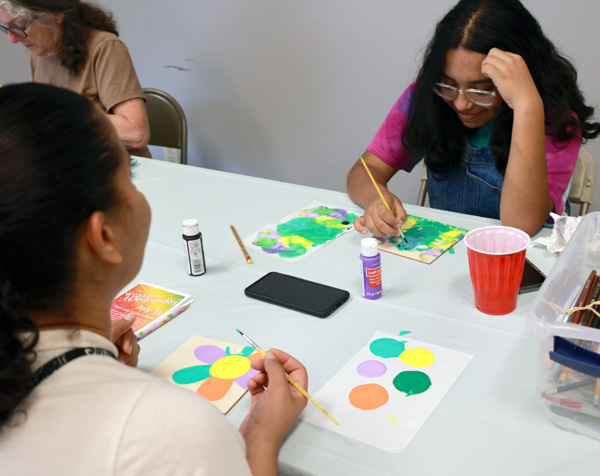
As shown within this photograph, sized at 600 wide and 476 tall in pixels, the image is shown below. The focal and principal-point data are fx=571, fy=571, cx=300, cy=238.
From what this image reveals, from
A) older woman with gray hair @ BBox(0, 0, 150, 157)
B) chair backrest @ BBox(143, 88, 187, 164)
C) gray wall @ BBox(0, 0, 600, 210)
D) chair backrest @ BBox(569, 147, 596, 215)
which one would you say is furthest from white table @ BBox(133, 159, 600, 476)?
gray wall @ BBox(0, 0, 600, 210)

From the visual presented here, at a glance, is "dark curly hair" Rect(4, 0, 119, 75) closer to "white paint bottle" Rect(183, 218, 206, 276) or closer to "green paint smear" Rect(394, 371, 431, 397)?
"white paint bottle" Rect(183, 218, 206, 276)

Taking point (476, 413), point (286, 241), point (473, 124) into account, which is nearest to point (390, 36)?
point (473, 124)

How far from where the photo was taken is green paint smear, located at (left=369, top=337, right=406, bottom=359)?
3.19 feet

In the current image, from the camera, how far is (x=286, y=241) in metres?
1.42

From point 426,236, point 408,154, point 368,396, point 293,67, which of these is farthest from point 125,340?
point 293,67

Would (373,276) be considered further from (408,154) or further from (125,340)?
(408,154)

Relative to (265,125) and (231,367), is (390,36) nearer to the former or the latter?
(265,125)

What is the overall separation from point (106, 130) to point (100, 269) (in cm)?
16

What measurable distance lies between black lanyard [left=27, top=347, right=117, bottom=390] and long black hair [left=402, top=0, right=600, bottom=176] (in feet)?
3.86

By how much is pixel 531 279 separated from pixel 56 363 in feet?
3.03

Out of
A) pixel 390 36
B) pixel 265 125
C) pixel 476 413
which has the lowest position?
pixel 265 125

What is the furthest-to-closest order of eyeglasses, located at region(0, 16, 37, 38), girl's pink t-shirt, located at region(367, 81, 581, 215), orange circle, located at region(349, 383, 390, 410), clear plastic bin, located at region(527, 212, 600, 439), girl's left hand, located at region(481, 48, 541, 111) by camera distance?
eyeglasses, located at region(0, 16, 37, 38) → girl's pink t-shirt, located at region(367, 81, 581, 215) → girl's left hand, located at region(481, 48, 541, 111) → orange circle, located at region(349, 383, 390, 410) → clear plastic bin, located at region(527, 212, 600, 439)

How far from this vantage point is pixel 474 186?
168 centimetres

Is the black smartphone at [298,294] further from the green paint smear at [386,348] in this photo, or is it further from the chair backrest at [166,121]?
the chair backrest at [166,121]
